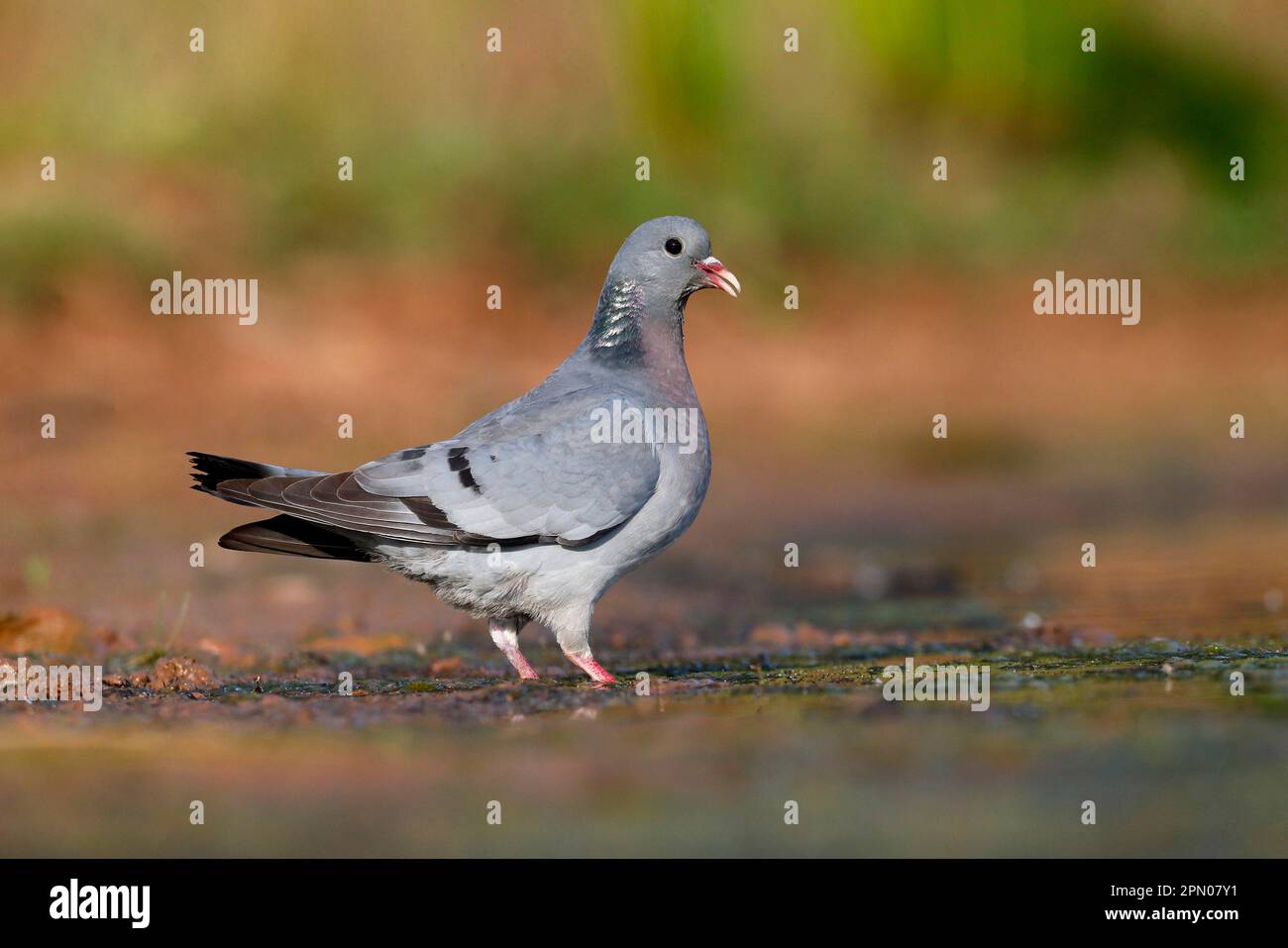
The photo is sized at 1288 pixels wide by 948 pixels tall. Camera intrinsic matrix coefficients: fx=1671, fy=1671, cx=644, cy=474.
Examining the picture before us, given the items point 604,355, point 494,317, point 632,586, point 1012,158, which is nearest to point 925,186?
point 1012,158

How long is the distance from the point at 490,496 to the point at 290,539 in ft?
2.93

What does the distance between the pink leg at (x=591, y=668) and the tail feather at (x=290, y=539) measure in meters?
0.95

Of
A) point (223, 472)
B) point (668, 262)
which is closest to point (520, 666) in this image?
point (223, 472)

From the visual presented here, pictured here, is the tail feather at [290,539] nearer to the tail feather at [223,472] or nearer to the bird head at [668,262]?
the tail feather at [223,472]

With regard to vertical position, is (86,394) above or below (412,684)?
above

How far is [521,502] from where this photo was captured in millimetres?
6527

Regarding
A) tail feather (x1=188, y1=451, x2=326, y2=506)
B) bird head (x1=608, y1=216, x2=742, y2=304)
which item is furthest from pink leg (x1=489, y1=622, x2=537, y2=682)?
bird head (x1=608, y1=216, x2=742, y2=304)

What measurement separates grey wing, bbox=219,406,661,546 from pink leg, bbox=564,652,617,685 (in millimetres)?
472

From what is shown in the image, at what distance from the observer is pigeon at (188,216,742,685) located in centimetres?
652

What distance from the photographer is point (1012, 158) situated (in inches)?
614

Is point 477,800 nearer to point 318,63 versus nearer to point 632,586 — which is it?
point 632,586

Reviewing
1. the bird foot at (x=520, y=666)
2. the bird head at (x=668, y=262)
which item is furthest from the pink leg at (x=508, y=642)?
the bird head at (x=668, y=262)

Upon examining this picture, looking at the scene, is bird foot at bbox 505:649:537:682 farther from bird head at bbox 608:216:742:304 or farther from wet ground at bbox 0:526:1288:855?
bird head at bbox 608:216:742:304

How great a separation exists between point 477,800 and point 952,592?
4968mm
